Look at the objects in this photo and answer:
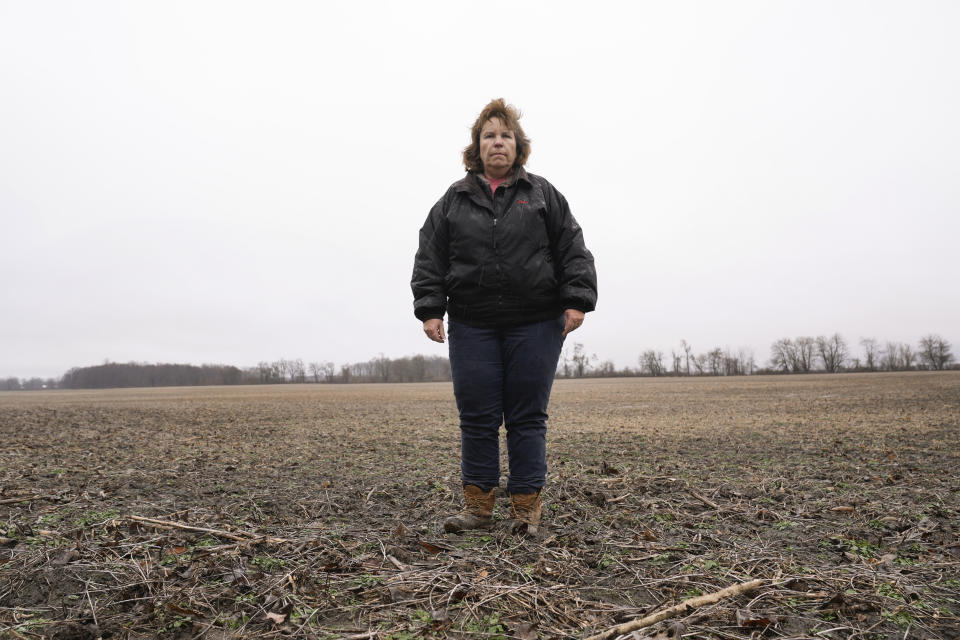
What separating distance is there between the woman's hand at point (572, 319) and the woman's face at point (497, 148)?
1018 mm

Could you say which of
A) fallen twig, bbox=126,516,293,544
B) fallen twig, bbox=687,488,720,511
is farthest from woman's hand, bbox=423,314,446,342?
fallen twig, bbox=687,488,720,511

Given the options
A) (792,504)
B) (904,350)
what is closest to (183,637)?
(792,504)

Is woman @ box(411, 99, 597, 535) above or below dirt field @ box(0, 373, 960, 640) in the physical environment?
above

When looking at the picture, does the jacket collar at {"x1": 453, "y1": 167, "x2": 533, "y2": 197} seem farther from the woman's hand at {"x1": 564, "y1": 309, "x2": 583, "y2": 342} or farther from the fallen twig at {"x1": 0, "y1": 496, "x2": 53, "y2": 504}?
the fallen twig at {"x1": 0, "y1": 496, "x2": 53, "y2": 504}

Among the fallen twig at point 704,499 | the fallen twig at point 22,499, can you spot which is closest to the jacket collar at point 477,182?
the fallen twig at point 704,499

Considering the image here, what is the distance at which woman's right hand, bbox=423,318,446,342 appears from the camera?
3271 mm

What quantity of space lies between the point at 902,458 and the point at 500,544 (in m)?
5.17

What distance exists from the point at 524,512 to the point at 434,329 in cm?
123

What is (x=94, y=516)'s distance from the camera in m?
3.22

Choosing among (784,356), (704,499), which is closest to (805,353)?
(784,356)

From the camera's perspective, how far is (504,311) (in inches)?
124

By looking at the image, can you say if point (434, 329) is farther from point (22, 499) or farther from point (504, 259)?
point (22, 499)

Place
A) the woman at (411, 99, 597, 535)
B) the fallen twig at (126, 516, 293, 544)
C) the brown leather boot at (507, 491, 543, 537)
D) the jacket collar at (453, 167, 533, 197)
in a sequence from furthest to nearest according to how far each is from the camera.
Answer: the jacket collar at (453, 167, 533, 197)
the woman at (411, 99, 597, 535)
the brown leather boot at (507, 491, 543, 537)
the fallen twig at (126, 516, 293, 544)

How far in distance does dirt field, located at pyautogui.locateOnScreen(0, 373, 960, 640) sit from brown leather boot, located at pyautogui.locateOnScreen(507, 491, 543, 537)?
11 centimetres
